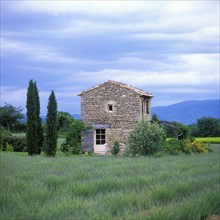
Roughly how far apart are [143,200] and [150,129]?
1997 centimetres

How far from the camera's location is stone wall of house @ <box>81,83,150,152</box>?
105 ft

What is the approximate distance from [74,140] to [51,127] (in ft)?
12.1

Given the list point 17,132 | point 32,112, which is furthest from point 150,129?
point 17,132

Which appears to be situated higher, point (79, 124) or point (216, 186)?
point (79, 124)

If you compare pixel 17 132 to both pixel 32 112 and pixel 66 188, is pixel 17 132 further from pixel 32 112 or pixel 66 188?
pixel 66 188

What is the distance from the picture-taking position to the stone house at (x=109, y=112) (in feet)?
105

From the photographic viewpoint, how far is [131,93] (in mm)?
31859

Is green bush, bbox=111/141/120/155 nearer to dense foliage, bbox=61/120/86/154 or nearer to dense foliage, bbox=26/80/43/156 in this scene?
dense foliage, bbox=61/120/86/154

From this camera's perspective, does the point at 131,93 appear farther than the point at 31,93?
Yes

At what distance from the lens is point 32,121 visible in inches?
1140

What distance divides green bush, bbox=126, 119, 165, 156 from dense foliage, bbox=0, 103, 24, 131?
26683 millimetres

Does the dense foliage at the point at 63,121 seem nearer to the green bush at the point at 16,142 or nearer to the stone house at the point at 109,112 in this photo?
the green bush at the point at 16,142

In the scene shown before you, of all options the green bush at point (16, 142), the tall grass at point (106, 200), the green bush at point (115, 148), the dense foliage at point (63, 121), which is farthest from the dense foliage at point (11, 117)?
the tall grass at point (106, 200)

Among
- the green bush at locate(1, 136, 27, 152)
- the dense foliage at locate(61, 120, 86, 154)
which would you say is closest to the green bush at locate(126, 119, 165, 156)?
the dense foliage at locate(61, 120, 86, 154)
